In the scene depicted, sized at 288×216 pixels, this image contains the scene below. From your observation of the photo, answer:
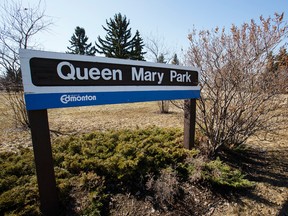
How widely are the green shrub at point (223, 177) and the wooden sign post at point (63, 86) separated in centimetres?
163

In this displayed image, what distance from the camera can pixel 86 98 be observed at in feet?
6.72

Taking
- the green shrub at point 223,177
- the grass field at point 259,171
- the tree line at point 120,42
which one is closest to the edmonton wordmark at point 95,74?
the green shrub at point 223,177

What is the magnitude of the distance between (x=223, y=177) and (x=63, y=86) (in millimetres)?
2748

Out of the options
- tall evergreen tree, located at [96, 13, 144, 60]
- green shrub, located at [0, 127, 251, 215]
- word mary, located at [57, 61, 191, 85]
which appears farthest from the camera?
tall evergreen tree, located at [96, 13, 144, 60]

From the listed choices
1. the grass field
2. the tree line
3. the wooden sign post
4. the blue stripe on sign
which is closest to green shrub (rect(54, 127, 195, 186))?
the grass field

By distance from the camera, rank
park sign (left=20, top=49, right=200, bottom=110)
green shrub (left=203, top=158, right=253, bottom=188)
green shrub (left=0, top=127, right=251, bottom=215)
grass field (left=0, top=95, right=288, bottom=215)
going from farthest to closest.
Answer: green shrub (left=203, top=158, right=253, bottom=188)
grass field (left=0, top=95, right=288, bottom=215)
green shrub (left=0, top=127, right=251, bottom=215)
park sign (left=20, top=49, right=200, bottom=110)

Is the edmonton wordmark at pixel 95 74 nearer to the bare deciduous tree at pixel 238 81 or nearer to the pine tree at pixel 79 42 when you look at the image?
the bare deciduous tree at pixel 238 81

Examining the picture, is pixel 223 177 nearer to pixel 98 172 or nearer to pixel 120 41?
pixel 98 172

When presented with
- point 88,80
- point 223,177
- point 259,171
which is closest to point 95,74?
point 88,80

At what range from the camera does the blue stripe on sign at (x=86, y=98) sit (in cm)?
173

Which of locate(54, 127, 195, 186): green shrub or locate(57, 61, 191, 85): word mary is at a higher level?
locate(57, 61, 191, 85): word mary

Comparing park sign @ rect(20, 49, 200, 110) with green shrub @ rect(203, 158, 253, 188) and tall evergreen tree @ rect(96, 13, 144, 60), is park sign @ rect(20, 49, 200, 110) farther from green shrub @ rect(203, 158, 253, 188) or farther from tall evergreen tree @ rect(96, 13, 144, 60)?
tall evergreen tree @ rect(96, 13, 144, 60)

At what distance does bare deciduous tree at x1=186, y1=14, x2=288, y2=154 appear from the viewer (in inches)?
127

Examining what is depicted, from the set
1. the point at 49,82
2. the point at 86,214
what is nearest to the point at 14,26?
the point at 49,82
